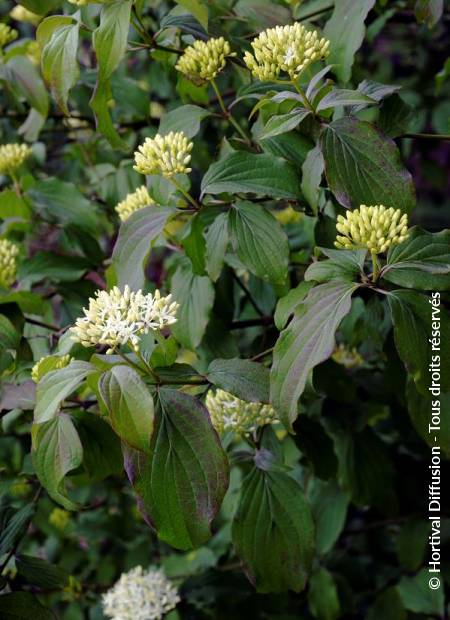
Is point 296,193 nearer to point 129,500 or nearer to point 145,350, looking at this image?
point 145,350

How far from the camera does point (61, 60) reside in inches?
41.6

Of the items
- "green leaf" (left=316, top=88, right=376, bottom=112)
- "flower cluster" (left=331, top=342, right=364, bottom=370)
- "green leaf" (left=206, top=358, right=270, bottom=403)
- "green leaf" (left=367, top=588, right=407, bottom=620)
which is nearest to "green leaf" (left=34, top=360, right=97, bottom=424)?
"green leaf" (left=206, top=358, right=270, bottom=403)

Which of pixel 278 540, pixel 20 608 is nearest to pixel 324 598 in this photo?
pixel 278 540

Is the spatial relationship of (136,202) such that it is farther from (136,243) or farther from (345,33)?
(345,33)

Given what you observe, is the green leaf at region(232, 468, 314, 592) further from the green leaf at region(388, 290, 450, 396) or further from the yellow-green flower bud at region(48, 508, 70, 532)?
the yellow-green flower bud at region(48, 508, 70, 532)

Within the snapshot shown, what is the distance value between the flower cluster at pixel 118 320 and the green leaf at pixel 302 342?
13 centimetres

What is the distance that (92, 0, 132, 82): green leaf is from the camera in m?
0.97

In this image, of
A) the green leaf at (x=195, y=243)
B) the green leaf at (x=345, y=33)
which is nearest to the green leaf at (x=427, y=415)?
the green leaf at (x=195, y=243)

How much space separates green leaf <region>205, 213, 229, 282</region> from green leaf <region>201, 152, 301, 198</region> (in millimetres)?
75

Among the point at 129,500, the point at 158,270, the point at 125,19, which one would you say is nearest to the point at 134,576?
the point at 129,500

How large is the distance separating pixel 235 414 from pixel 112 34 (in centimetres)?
53

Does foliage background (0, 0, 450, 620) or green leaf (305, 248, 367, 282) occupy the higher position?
green leaf (305, 248, 367, 282)

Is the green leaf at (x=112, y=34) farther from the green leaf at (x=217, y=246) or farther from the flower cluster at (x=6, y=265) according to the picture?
the flower cluster at (x=6, y=265)

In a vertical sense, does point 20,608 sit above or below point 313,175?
below
